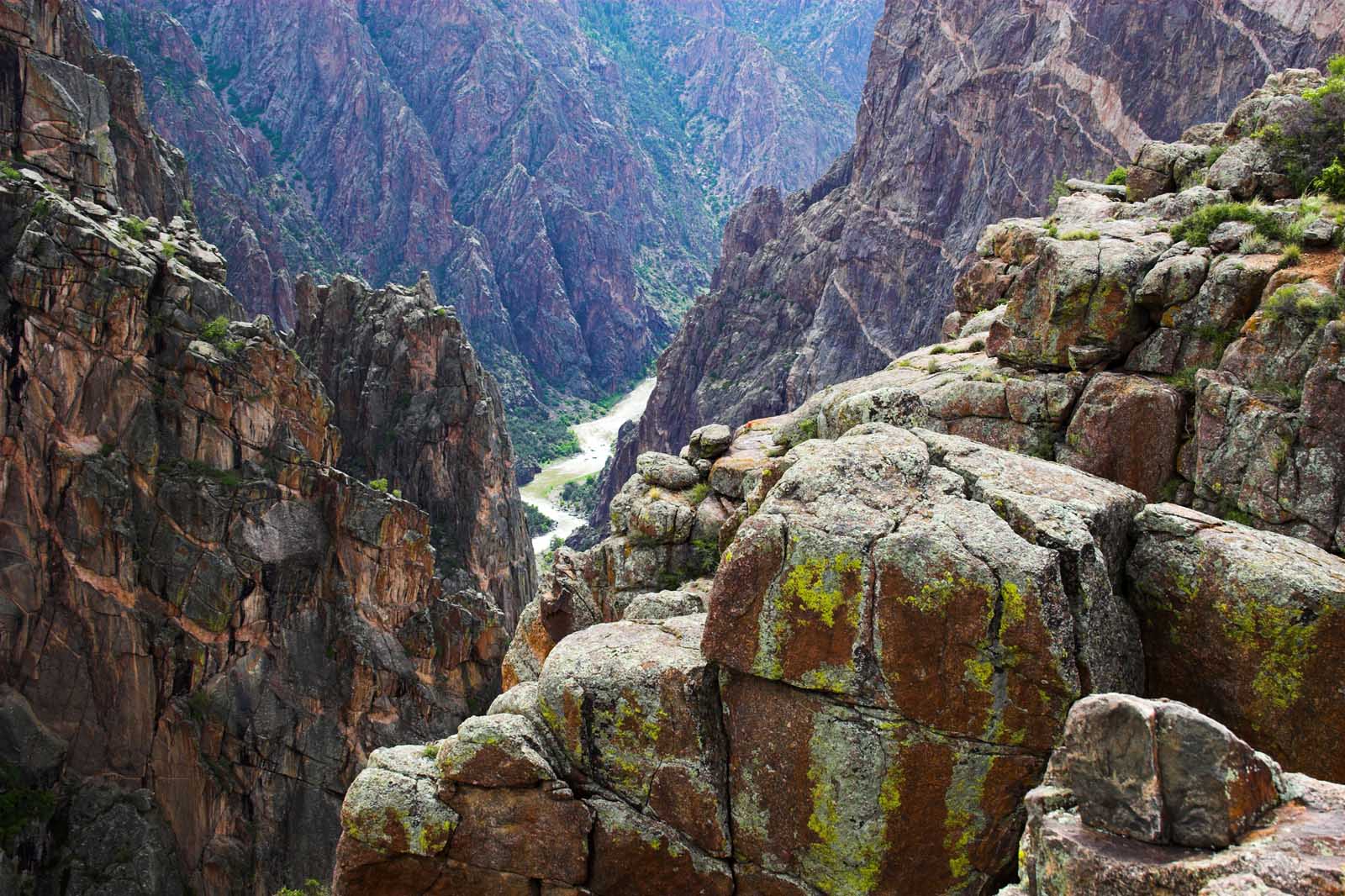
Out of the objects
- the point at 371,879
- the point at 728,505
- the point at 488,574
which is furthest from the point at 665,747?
the point at 488,574

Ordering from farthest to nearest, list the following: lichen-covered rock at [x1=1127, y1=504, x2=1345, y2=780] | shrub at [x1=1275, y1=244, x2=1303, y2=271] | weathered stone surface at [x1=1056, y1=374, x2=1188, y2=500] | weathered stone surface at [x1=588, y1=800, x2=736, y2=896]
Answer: weathered stone surface at [x1=1056, y1=374, x2=1188, y2=500], shrub at [x1=1275, y1=244, x2=1303, y2=271], weathered stone surface at [x1=588, y1=800, x2=736, y2=896], lichen-covered rock at [x1=1127, y1=504, x2=1345, y2=780]

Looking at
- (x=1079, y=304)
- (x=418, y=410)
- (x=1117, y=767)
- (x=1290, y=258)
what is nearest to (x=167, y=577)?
(x=418, y=410)

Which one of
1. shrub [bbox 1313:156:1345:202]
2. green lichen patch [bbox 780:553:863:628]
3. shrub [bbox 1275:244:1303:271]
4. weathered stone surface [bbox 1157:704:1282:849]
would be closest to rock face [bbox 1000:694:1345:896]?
weathered stone surface [bbox 1157:704:1282:849]

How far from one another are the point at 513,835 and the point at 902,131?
127 meters

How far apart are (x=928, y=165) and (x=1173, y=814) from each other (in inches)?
4853

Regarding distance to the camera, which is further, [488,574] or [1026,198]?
[1026,198]

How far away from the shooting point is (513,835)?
13.4 m

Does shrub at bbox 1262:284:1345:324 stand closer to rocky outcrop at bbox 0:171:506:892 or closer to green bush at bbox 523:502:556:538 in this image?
rocky outcrop at bbox 0:171:506:892

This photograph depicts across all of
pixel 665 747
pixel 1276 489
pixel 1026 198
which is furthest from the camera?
pixel 1026 198

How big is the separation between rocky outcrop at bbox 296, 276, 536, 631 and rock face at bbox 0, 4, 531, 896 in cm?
2549

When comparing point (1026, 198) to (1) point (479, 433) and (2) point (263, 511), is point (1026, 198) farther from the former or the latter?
(2) point (263, 511)

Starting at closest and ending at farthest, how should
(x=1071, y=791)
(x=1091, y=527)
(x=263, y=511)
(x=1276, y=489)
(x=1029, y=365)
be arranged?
(x=1071, y=791) → (x=1091, y=527) → (x=1276, y=489) → (x=1029, y=365) → (x=263, y=511)

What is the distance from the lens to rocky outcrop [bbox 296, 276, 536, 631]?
93000mm

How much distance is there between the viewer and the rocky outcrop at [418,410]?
3661 inches
